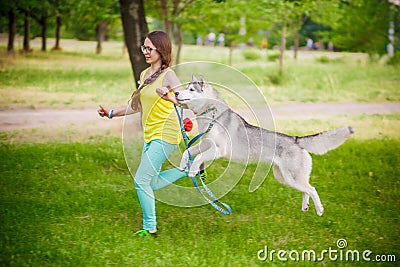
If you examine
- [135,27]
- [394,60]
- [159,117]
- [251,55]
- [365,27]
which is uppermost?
[135,27]

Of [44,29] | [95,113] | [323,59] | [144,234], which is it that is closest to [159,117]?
[144,234]

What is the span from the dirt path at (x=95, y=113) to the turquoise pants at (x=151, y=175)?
6.07m

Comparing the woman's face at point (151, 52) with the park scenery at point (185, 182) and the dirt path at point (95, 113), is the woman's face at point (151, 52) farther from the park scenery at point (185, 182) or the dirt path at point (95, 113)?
the dirt path at point (95, 113)

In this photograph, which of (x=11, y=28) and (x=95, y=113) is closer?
(x=95, y=113)

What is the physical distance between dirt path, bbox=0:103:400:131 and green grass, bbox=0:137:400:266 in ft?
10.3

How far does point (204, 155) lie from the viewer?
16.2ft

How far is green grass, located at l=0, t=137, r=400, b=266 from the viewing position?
4.99 metres

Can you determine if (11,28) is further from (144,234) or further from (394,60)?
(144,234)

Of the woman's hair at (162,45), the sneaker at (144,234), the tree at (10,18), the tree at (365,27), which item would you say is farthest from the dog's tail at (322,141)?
the tree at (365,27)

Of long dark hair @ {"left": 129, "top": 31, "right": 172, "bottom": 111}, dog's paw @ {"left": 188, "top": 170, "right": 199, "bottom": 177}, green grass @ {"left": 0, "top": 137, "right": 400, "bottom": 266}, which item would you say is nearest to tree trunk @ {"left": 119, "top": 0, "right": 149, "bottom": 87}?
green grass @ {"left": 0, "top": 137, "right": 400, "bottom": 266}

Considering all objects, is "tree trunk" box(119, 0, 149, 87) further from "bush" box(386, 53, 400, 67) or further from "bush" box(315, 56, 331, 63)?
"bush" box(315, 56, 331, 63)

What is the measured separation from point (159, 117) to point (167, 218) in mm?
1367

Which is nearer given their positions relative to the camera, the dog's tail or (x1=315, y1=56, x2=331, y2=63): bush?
the dog's tail

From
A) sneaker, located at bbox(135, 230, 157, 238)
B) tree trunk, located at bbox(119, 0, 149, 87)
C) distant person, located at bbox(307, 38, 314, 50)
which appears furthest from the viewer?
distant person, located at bbox(307, 38, 314, 50)
